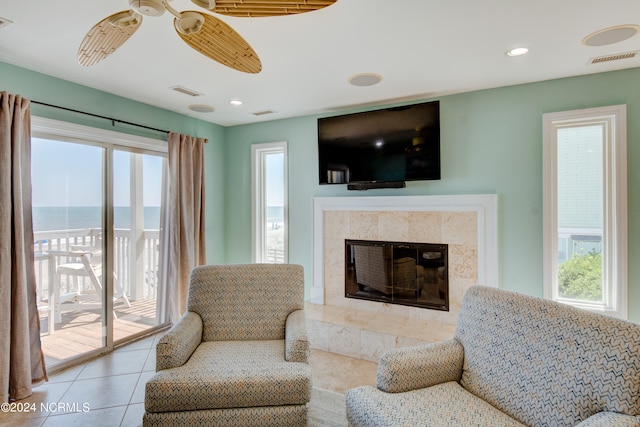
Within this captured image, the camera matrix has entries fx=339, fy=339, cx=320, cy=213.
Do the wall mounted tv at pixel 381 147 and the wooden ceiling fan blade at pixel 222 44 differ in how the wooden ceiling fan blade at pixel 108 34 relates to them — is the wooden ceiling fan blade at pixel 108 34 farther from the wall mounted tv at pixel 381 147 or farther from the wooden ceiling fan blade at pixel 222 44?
the wall mounted tv at pixel 381 147

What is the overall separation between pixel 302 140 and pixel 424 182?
4.93 feet

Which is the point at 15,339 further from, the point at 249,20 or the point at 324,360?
the point at 249,20

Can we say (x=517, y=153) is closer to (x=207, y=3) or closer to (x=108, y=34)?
(x=207, y=3)

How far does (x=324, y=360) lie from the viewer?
2998 mm

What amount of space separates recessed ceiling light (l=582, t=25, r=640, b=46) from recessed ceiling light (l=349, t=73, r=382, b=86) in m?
1.38

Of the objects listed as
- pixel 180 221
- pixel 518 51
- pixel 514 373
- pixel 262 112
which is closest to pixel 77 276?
pixel 180 221

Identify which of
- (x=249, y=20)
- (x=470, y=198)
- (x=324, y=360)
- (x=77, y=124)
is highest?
(x=249, y=20)

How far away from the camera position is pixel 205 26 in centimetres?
145

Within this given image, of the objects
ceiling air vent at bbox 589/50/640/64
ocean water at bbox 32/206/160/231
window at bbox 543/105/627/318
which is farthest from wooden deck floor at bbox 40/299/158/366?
ceiling air vent at bbox 589/50/640/64

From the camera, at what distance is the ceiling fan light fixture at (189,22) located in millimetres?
1375

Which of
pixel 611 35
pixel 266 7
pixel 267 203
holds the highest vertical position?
pixel 611 35

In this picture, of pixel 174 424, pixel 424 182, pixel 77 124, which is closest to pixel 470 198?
pixel 424 182

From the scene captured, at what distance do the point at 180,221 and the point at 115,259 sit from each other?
72cm

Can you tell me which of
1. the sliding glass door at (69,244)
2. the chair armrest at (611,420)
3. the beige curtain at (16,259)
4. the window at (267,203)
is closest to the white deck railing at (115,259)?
the sliding glass door at (69,244)
